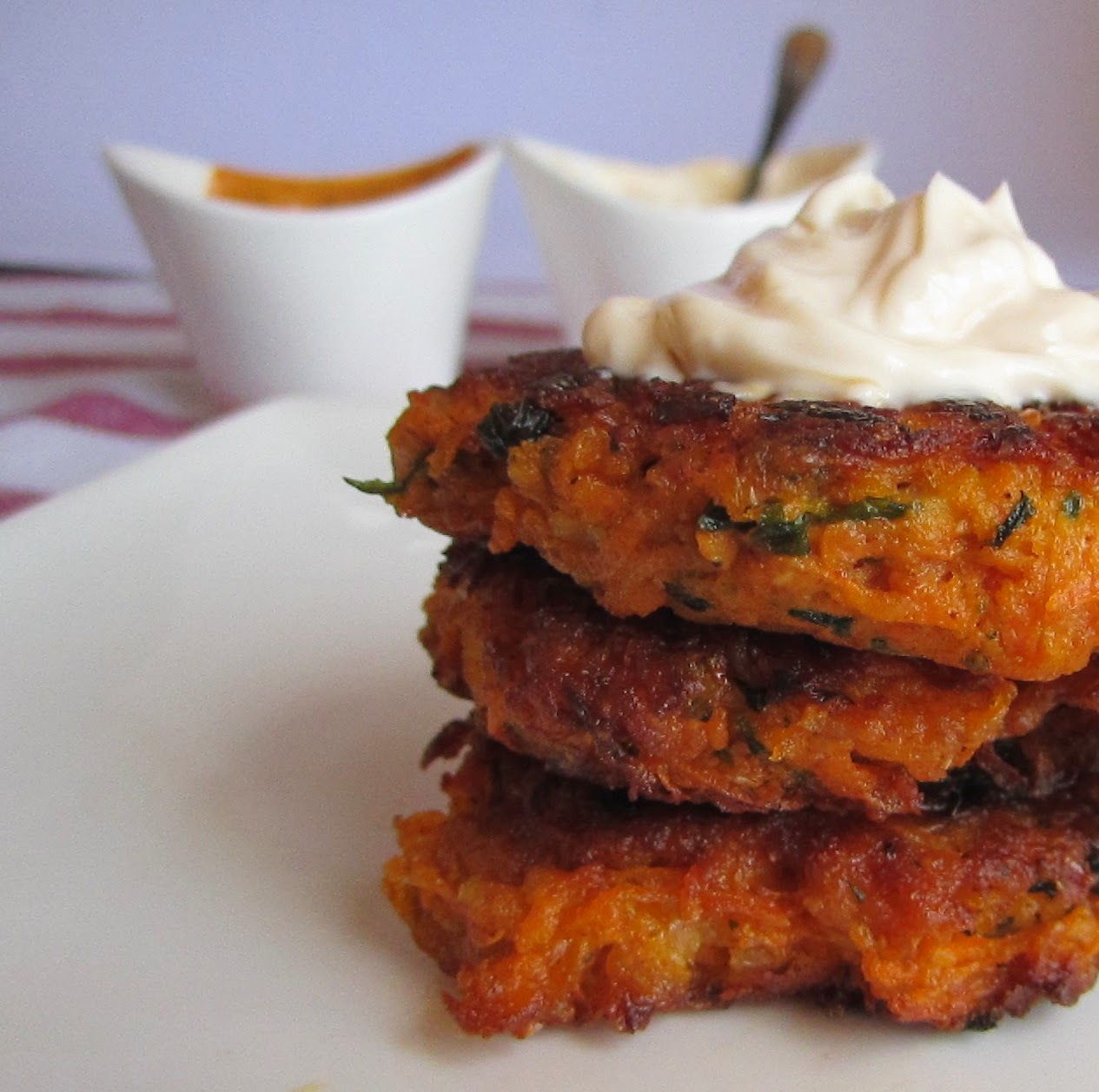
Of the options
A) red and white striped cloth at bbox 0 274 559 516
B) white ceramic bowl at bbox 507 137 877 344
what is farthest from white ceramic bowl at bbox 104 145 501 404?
red and white striped cloth at bbox 0 274 559 516

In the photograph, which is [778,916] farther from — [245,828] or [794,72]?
[794,72]

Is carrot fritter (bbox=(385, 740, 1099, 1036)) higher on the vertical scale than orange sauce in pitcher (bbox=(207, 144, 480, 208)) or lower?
higher

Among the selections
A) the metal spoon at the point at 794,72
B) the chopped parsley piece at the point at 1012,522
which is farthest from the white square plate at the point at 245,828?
the metal spoon at the point at 794,72

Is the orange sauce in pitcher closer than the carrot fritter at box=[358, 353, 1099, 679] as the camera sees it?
No

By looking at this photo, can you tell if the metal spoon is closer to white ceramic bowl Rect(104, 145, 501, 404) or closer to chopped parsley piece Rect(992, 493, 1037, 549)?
white ceramic bowl Rect(104, 145, 501, 404)

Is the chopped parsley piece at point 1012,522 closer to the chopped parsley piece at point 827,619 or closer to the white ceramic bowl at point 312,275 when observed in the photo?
the chopped parsley piece at point 827,619

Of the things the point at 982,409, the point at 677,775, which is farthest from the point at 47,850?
the point at 982,409

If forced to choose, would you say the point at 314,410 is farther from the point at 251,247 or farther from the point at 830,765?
the point at 830,765
